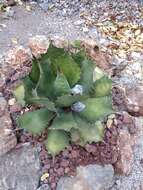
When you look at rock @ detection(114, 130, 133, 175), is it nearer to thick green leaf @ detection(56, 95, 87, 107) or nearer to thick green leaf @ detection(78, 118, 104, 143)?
thick green leaf @ detection(78, 118, 104, 143)

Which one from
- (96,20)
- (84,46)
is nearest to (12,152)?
(84,46)

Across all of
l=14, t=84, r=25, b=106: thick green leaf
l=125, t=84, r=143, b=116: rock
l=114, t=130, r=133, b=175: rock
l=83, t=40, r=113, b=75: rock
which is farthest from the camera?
l=83, t=40, r=113, b=75: rock

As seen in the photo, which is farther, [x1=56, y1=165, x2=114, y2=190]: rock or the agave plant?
[x1=56, y1=165, x2=114, y2=190]: rock

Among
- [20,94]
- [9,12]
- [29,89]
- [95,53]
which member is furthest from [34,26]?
[29,89]

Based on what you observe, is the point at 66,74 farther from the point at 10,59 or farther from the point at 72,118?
the point at 10,59

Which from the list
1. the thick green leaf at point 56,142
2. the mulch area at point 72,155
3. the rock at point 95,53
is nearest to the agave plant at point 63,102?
the thick green leaf at point 56,142

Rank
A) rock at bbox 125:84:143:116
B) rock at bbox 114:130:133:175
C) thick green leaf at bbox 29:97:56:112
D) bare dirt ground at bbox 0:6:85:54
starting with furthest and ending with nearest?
bare dirt ground at bbox 0:6:85:54 → rock at bbox 125:84:143:116 → rock at bbox 114:130:133:175 → thick green leaf at bbox 29:97:56:112

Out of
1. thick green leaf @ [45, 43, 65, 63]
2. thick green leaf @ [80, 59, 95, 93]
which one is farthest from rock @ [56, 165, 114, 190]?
thick green leaf @ [45, 43, 65, 63]

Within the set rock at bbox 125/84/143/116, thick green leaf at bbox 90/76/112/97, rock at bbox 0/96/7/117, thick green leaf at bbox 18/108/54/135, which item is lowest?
rock at bbox 125/84/143/116
